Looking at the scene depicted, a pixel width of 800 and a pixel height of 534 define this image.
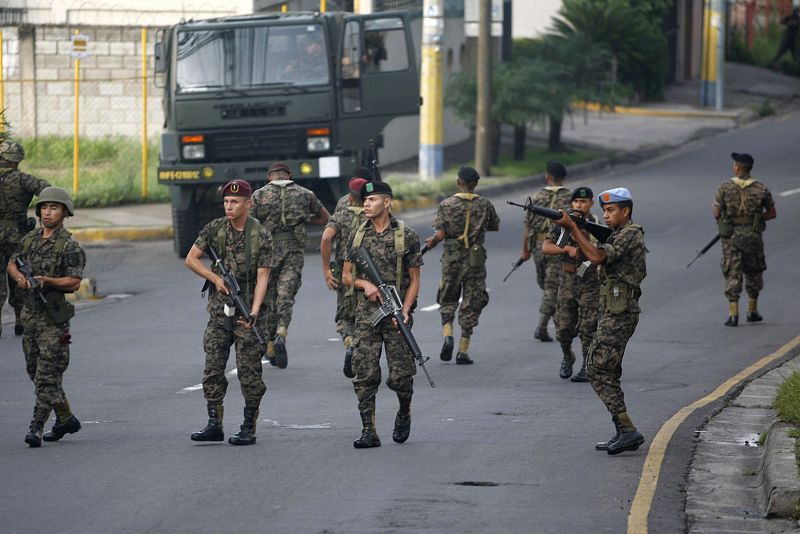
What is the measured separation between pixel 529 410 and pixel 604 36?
90.5 ft

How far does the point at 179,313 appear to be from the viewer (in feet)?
54.6

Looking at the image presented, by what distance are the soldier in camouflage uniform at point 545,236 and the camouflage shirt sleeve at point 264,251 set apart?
168 inches

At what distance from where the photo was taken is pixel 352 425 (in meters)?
10.8

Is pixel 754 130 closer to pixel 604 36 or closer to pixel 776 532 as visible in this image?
pixel 604 36

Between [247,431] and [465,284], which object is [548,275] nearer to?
[465,284]

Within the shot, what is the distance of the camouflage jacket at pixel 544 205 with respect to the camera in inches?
554

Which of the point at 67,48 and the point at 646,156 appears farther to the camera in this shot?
the point at 646,156

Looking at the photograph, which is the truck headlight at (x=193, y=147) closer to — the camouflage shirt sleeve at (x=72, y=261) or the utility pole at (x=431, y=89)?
the utility pole at (x=431, y=89)

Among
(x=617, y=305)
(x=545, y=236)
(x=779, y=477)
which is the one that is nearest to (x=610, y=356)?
(x=617, y=305)

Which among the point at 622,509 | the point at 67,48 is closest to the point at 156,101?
the point at 67,48

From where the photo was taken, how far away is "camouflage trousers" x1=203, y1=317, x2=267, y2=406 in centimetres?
988

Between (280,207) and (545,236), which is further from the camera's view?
(545,236)

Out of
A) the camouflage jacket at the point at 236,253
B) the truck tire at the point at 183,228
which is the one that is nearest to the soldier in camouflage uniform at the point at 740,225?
the camouflage jacket at the point at 236,253

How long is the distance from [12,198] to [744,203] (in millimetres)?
7255
